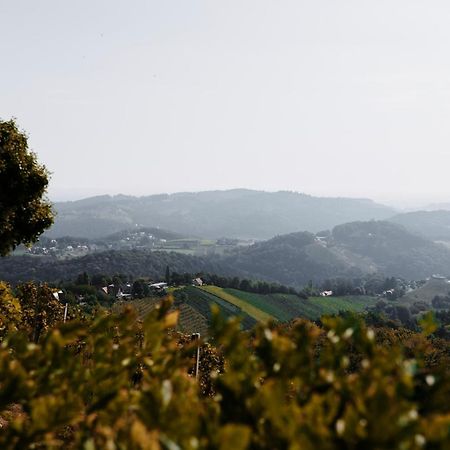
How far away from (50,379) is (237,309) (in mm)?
145992

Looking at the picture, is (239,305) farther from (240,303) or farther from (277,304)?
(277,304)

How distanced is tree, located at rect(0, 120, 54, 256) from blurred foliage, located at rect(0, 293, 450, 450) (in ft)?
52.2

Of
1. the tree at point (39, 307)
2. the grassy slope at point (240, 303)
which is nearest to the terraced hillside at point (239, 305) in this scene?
the grassy slope at point (240, 303)

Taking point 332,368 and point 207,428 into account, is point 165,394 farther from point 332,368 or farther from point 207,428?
point 332,368

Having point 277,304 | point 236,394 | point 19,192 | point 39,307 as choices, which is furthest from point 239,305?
point 236,394

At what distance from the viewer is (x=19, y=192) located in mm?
20641

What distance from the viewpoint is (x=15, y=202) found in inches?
815

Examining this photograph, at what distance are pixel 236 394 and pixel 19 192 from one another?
1828cm

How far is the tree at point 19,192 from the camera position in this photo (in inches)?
792

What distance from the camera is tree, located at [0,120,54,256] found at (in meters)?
20.1

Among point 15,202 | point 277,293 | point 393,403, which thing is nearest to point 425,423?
point 393,403

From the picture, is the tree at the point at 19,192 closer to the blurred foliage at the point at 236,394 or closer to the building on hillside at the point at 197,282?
the blurred foliage at the point at 236,394

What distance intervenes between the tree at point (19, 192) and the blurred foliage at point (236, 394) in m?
15.9

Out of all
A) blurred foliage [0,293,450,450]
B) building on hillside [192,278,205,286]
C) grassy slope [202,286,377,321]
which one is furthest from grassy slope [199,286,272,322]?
blurred foliage [0,293,450,450]
